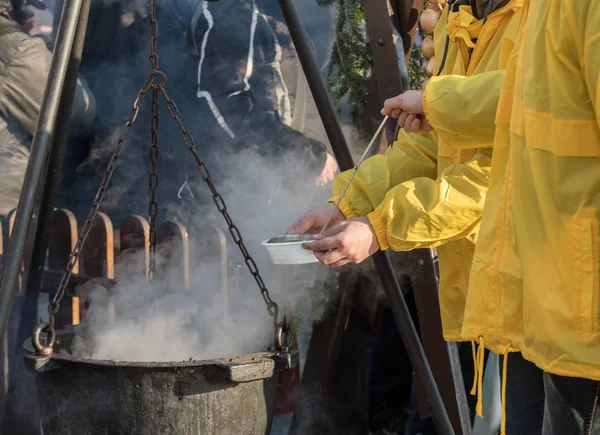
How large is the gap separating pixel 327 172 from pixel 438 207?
198cm

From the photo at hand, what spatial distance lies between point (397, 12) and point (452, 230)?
1.72 metres

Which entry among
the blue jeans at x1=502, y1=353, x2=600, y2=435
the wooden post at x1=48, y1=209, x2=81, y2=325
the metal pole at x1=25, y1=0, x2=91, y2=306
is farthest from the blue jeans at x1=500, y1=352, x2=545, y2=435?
the wooden post at x1=48, y1=209, x2=81, y2=325

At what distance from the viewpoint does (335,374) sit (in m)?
3.21

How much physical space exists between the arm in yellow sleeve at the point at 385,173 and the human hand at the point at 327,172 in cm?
154

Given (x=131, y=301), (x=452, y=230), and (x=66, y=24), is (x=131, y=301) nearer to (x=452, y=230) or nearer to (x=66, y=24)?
(x=66, y=24)

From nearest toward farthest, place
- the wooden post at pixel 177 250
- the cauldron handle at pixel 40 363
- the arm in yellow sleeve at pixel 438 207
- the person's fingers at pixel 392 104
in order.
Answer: the arm in yellow sleeve at pixel 438 207, the person's fingers at pixel 392 104, the cauldron handle at pixel 40 363, the wooden post at pixel 177 250

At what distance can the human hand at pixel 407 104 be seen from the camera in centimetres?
159

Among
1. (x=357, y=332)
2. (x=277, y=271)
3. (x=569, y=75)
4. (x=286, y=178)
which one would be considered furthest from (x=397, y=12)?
(x=569, y=75)

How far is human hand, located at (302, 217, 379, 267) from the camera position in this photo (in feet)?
5.12

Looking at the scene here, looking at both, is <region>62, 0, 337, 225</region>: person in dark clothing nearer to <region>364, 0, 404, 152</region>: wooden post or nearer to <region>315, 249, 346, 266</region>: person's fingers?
<region>364, 0, 404, 152</region>: wooden post

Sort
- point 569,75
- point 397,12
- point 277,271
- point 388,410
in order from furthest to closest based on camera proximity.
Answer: point 388,410 → point 277,271 → point 397,12 → point 569,75

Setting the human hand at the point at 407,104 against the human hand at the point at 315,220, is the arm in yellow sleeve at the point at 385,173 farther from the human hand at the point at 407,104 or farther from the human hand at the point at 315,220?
the human hand at the point at 407,104

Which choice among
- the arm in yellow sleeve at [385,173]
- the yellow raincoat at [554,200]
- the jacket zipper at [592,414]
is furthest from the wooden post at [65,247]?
the jacket zipper at [592,414]

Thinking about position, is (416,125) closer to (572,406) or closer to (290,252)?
(290,252)
